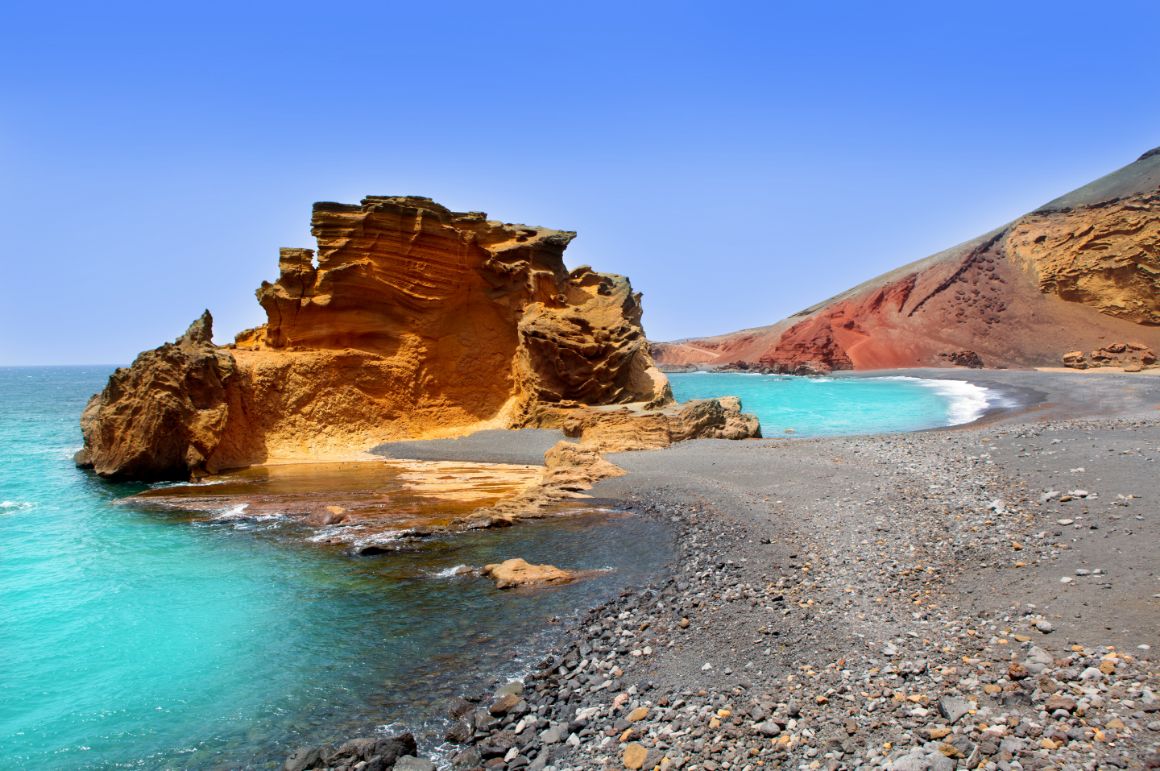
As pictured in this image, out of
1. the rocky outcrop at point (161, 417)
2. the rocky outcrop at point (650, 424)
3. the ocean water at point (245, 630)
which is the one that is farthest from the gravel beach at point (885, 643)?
the rocky outcrop at point (161, 417)

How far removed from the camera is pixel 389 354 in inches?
880

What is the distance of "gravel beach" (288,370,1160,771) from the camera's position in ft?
13.3

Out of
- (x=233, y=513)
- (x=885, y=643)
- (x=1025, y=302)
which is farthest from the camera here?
(x=1025, y=302)

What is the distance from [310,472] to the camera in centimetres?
1783

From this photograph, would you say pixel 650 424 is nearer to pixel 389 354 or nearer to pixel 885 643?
pixel 389 354

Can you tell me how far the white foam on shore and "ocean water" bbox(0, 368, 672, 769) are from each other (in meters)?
21.9

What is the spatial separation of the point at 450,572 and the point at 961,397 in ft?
120

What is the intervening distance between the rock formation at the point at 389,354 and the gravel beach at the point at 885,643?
11.8 meters

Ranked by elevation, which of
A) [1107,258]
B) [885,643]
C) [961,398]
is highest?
[1107,258]

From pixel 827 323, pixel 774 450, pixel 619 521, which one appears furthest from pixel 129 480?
pixel 827 323

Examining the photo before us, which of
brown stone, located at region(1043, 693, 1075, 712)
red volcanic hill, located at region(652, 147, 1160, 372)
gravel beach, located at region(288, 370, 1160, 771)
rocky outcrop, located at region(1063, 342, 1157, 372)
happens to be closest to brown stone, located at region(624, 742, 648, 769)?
gravel beach, located at region(288, 370, 1160, 771)

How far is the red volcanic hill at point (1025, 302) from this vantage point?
48.8 m

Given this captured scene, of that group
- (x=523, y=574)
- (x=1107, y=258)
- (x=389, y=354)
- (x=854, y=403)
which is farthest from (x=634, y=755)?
(x=1107, y=258)

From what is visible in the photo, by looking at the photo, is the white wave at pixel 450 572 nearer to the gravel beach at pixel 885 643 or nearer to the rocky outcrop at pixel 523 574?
the rocky outcrop at pixel 523 574
